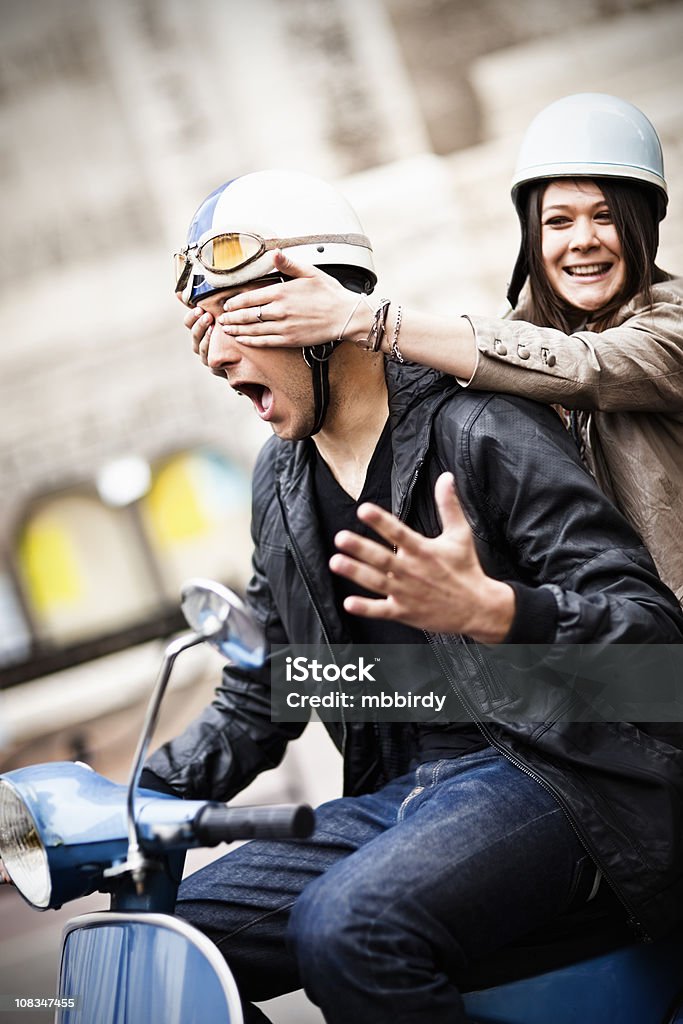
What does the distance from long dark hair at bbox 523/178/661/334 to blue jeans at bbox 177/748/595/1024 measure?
3.55 feet

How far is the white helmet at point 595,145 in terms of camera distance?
2.49m

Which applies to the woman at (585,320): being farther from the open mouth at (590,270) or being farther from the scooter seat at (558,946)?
the scooter seat at (558,946)

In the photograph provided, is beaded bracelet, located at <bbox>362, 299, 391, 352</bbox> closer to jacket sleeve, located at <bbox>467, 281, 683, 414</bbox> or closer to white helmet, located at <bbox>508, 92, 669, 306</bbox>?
jacket sleeve, located at <bbox>467, 281, 683, 414</bbox>

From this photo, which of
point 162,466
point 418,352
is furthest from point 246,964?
point 162,466

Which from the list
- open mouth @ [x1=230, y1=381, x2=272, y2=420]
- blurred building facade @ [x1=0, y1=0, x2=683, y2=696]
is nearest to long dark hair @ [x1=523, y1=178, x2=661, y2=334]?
open mouth @ [x1=230, y1=381, x2=272, y2=420]

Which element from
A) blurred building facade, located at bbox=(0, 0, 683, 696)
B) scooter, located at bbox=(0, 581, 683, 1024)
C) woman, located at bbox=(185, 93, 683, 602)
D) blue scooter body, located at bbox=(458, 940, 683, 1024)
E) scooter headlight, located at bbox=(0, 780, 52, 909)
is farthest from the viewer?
blurred building facade, located at bbox=(0, 0, 683, 696)

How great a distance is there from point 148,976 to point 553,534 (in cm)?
93

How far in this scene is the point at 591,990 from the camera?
1.85 m

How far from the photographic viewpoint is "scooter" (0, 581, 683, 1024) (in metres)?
1.62

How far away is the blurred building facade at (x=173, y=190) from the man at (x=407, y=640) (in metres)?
3.48

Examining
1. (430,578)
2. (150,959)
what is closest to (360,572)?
(430,578)

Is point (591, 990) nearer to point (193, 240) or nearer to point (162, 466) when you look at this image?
point (193, 240)

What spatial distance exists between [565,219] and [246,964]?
1.67 metres

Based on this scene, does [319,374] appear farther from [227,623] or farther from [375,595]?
[227,623]
